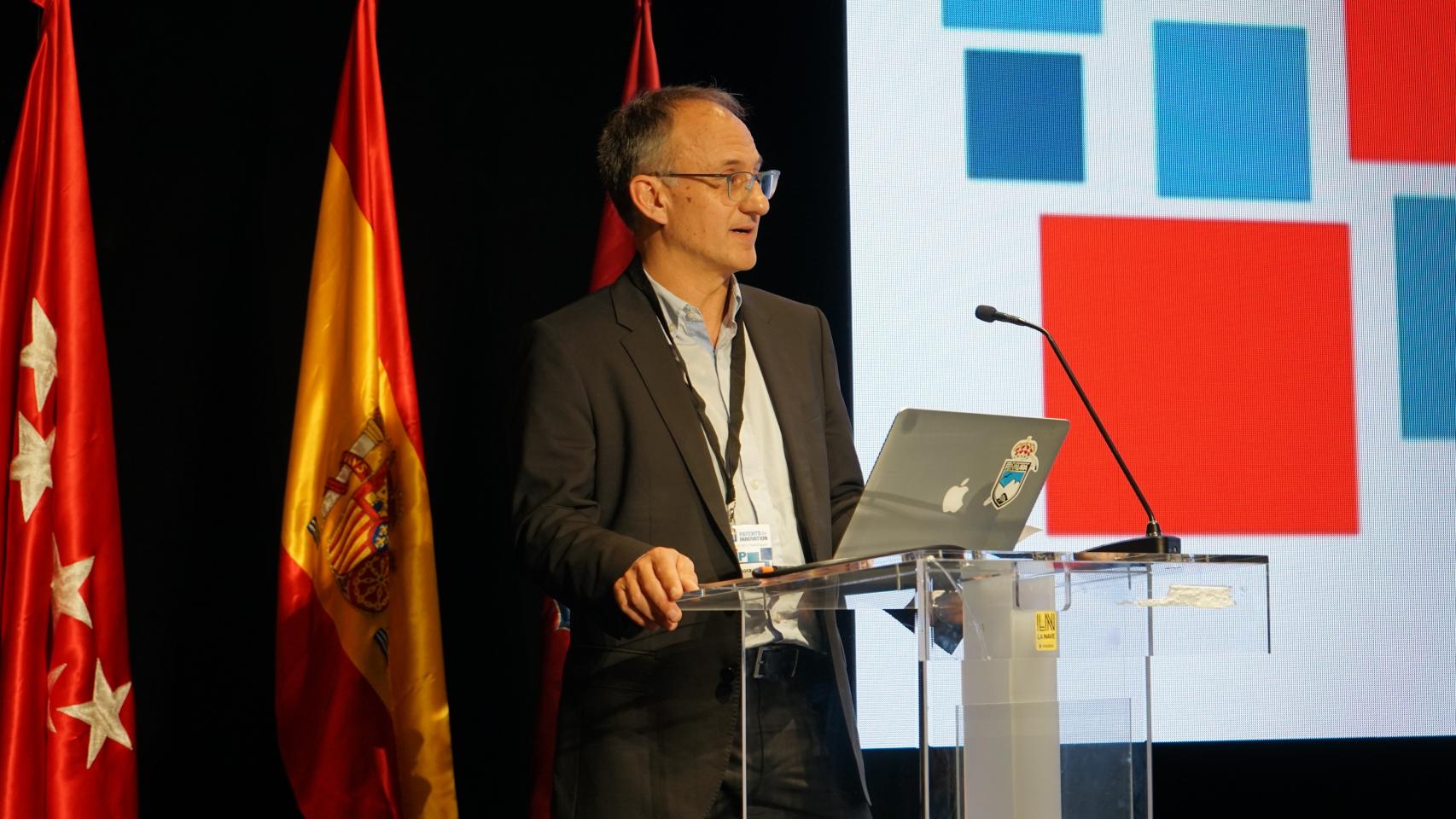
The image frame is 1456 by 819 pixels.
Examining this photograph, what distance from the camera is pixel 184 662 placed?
3.21m

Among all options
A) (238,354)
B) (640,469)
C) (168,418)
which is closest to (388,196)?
(238,354)

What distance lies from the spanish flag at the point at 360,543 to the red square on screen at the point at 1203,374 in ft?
5.09

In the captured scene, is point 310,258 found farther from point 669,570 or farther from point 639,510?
point 669,570

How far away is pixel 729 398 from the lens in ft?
7.30

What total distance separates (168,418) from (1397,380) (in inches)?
121

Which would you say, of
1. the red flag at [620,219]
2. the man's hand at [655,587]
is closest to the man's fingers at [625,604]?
the man's hand at [655,587]

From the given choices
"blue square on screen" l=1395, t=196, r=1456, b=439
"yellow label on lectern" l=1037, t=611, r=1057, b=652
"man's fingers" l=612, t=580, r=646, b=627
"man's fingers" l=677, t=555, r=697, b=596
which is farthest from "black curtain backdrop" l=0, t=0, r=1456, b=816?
"yellow label on lectern" l=1037, t=611, r=1057, b=652

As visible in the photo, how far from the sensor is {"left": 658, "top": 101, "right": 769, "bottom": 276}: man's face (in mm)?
2330

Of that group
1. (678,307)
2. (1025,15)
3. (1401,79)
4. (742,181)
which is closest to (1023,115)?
(1025,15)

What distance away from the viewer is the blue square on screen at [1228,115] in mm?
3512

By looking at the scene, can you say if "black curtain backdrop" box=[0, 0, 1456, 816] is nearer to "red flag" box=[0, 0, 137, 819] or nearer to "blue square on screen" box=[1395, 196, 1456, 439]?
"red flag" box=[0, 0, 137, 819]

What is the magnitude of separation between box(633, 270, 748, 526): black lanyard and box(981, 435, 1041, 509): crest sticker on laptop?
0.48 meters

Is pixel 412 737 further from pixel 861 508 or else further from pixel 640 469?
pixel 861 508

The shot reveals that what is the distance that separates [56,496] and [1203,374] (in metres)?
2.69
